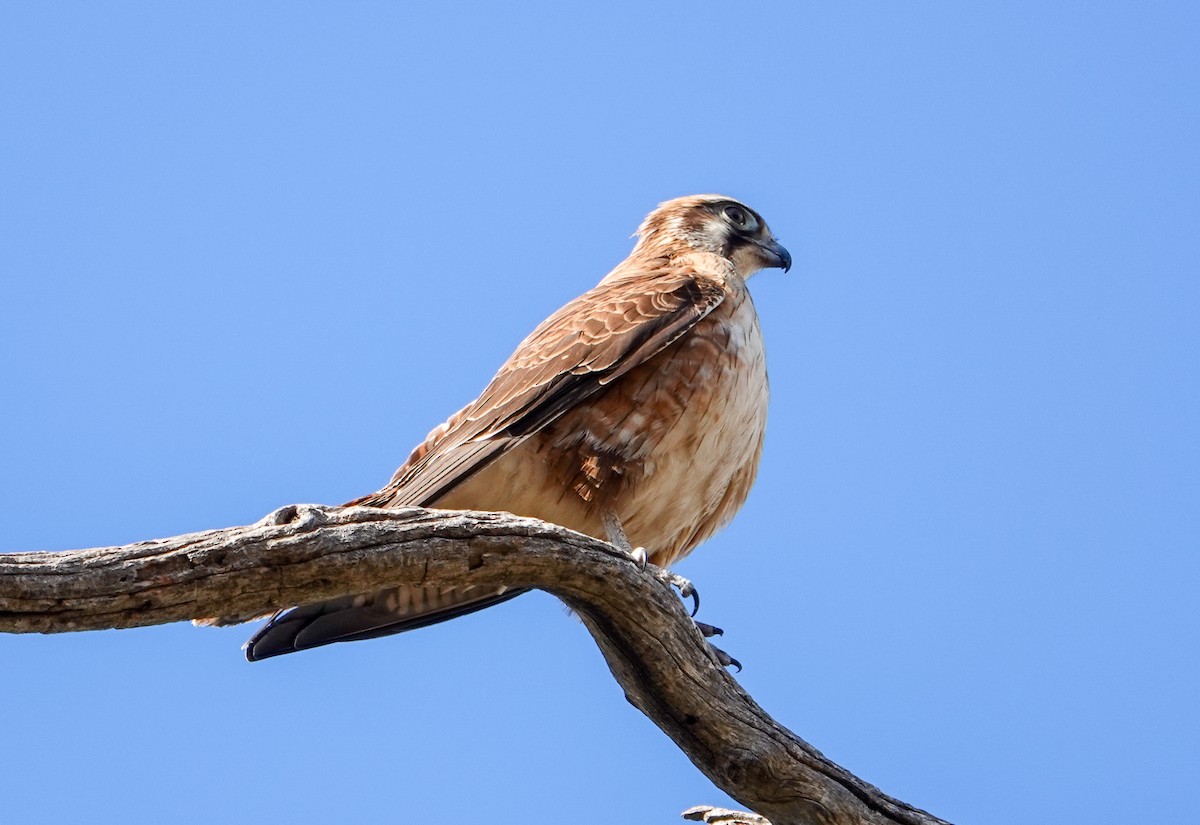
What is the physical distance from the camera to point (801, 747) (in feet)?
15.0

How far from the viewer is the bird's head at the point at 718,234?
6.98 metres

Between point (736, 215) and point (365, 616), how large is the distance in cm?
293

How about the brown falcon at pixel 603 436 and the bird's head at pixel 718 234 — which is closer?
the brown falcon at pixel 603 436

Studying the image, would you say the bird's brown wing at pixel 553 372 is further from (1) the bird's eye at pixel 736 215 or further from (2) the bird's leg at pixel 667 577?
(1) the bird's eye at pixel 736 215

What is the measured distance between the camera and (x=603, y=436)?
5539 mm

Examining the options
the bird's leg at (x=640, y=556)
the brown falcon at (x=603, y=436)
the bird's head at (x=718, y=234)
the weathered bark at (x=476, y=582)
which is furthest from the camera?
the bird's head at (x=718, y=234)

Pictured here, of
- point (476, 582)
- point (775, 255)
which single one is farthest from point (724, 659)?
point (775, 255)

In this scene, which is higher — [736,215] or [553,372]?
[736,215]

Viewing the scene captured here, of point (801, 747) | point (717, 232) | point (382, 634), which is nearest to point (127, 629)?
point (382, 634)

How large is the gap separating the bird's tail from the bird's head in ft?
7.03

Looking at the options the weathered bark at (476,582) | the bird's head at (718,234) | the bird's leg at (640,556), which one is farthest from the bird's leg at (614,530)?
the bird's head at (718,234)

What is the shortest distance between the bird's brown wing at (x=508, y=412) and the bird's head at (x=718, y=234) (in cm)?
89

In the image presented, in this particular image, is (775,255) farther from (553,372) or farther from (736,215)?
(553,372)

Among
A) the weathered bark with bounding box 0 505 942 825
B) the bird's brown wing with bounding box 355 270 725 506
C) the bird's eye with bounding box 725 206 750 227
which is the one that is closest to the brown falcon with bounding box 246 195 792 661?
the bird's brown wing with bounding box 355 270 725 506
